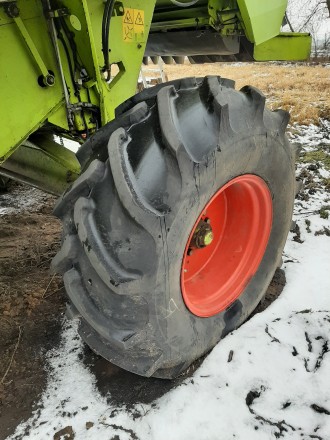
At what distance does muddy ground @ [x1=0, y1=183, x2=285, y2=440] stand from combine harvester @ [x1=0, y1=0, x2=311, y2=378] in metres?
0.20

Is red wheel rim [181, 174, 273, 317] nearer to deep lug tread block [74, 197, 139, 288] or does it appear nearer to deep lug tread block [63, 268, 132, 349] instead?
deep lug tread block [63, 268, 132, 349]

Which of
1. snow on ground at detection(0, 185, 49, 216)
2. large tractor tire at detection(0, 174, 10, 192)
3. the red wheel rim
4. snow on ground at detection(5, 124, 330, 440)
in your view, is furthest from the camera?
large tractor tire at detection(0, 174, 10, 192)

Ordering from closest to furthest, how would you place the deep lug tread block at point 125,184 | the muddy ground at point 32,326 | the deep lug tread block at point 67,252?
the deep lug tread block at point 125,184
the deep lug tread block at point 67,252
the muddy ground at point 32,326

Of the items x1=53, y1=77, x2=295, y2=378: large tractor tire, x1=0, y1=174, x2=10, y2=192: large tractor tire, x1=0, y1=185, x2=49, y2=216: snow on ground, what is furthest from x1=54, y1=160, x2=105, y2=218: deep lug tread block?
x1=0, y1=174, x2=10, y2=192: large tractor tire

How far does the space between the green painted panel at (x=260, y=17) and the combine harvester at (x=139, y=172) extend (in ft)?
0.06

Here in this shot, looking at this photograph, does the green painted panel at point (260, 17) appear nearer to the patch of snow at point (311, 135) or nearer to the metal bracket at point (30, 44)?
the metal bracket at point (30, 44)

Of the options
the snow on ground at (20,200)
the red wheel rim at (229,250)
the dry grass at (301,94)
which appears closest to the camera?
the red wheel rim at (229,250)

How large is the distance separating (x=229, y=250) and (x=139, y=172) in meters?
0.97

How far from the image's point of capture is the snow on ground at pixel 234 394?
5.82 ft

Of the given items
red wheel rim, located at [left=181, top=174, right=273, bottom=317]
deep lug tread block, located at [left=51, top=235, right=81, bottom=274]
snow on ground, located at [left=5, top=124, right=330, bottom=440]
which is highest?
deep lug tread block, located at [left=51, top=235, right=81, bottom=274]

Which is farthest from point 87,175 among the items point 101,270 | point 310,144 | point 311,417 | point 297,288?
point 310,144

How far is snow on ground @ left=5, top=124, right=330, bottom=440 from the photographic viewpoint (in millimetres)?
1775

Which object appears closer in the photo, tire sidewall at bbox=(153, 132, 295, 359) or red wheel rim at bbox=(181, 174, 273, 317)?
tire sidewall at bbox=(153, 132, 295, 359)

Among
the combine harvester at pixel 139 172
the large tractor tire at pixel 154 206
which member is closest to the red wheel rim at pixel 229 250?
the combine harvester at pixel 139 172
